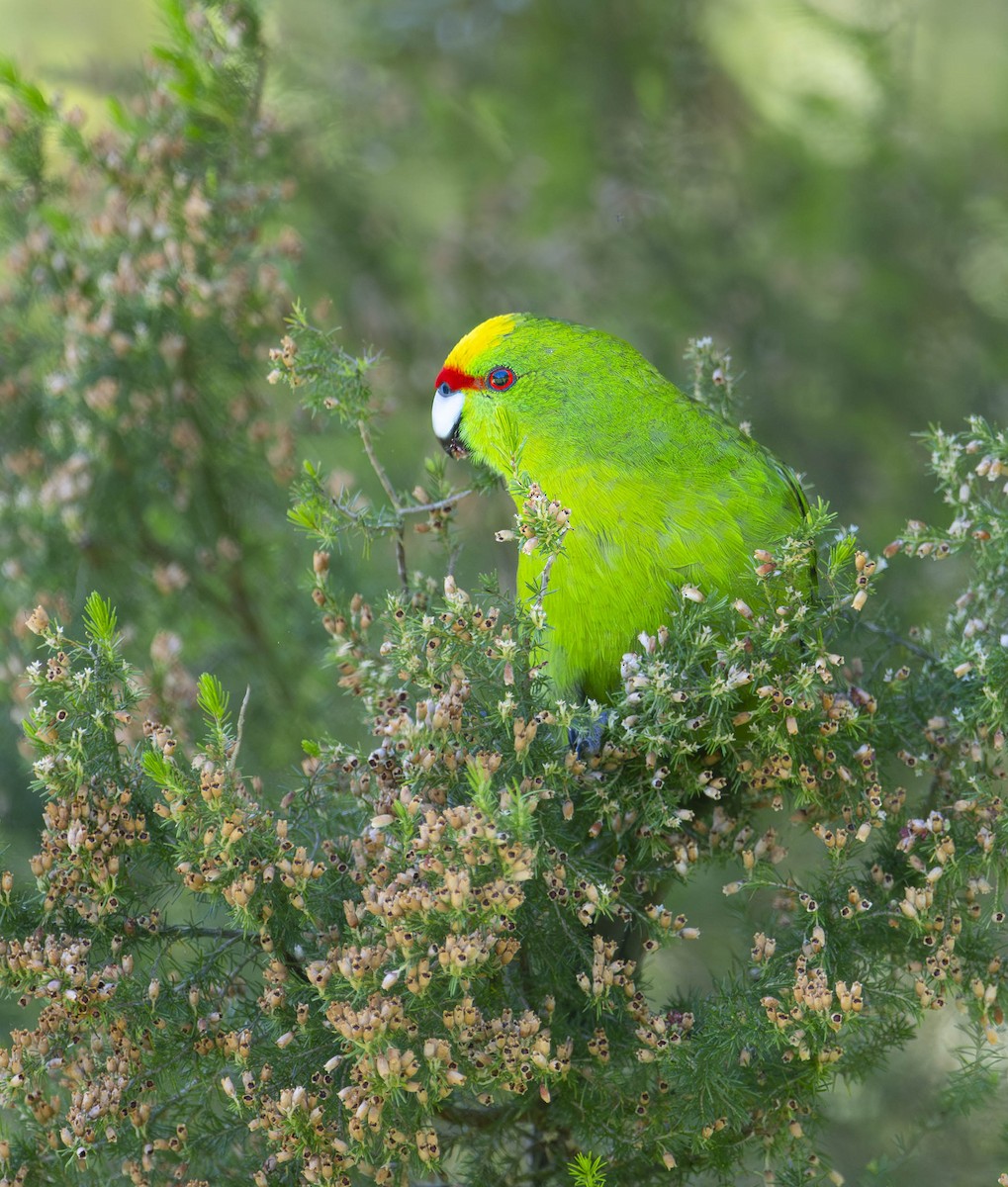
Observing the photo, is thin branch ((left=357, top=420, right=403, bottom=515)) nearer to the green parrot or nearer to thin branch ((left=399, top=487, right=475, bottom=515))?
thin branch ((left=399, top=487, right=475, bottom=515))

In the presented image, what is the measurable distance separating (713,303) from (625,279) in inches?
15.1

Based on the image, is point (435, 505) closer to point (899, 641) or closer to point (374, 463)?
point (374, 463)

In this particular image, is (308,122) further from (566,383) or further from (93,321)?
(566,383)

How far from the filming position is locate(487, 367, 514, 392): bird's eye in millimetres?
2258

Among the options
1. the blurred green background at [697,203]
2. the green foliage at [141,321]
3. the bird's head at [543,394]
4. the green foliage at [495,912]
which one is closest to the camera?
the green foliage at [495,912]

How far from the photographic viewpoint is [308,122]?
3.88 metres

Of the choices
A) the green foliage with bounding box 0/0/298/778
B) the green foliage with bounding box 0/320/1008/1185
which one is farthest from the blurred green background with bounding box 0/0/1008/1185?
the green foliage with bounding box 0/320/1008/1185

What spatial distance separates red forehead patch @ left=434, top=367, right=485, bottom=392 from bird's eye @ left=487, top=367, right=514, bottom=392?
0.11 feet

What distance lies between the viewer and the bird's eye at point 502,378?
226 centimetres

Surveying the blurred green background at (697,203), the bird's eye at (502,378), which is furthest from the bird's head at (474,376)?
the blurred green background at (697,203)

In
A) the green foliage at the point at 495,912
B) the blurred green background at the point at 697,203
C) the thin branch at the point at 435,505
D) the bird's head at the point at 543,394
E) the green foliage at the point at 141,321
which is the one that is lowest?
the green foliage at the point at 495,912

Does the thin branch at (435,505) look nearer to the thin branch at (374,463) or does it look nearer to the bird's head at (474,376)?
the thin branch at (374,463)

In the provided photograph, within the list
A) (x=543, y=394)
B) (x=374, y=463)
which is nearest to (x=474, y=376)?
(x=543, y=394)

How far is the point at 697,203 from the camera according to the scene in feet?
15.7
